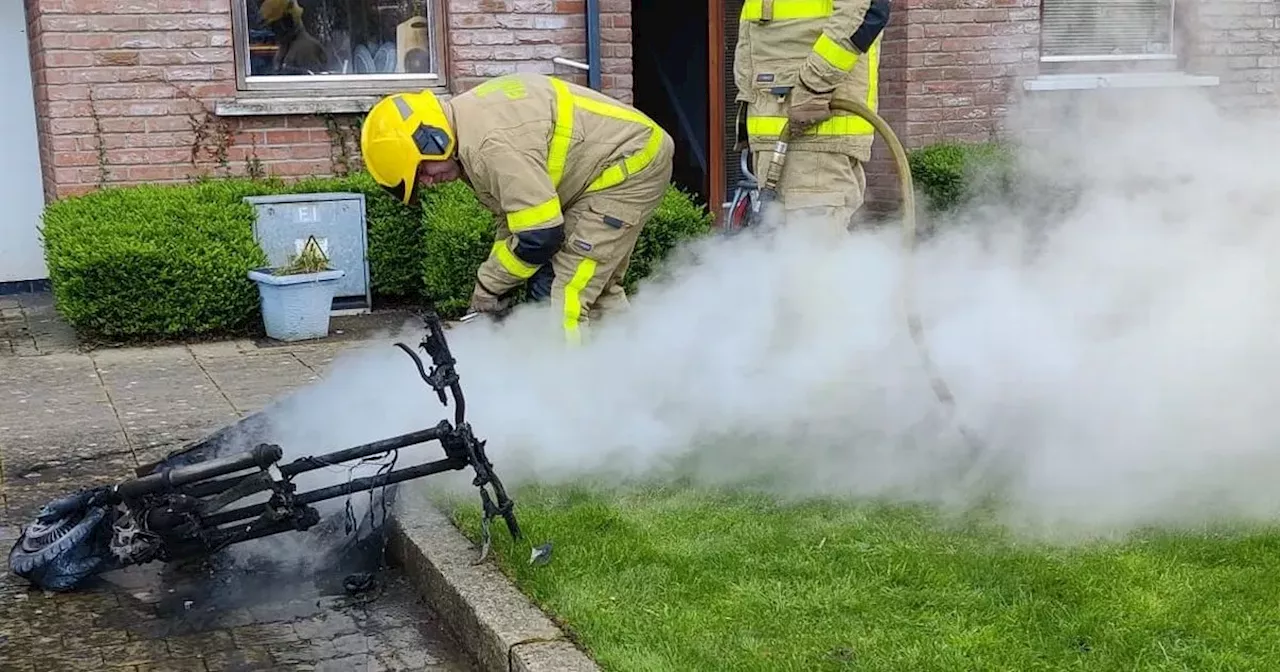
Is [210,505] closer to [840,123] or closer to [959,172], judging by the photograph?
[840,123]

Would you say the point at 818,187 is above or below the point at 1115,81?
below

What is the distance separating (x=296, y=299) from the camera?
23.6ft

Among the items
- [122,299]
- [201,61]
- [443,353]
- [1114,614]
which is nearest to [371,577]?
[443,353]

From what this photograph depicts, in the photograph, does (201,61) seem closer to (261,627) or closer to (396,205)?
(396,205)

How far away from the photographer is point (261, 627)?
12.0 feet

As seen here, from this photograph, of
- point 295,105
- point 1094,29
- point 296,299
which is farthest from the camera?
point 1094,29

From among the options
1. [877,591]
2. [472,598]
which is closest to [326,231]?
[472,598]

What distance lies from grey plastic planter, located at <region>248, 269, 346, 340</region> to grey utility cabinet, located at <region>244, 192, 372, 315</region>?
1.05ft

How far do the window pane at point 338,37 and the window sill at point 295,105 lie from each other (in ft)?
0.84

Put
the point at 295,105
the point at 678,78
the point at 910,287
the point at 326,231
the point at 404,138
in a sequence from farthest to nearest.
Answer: the point at 678,78 < the point at 295,105 < the point at 326,231 < the point at 910,287 < the point at 404,138

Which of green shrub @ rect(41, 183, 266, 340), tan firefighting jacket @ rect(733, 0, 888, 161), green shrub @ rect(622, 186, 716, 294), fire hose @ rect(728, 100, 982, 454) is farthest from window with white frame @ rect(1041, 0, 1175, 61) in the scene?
green shrub @ rect(41, 183, 266, 340)

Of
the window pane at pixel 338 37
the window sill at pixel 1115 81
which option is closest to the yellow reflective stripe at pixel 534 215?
the window sill at pixel 1115 81

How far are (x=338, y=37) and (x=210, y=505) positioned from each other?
5.34 m

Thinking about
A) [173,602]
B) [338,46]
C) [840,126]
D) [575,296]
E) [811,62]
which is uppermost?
[338,46]
